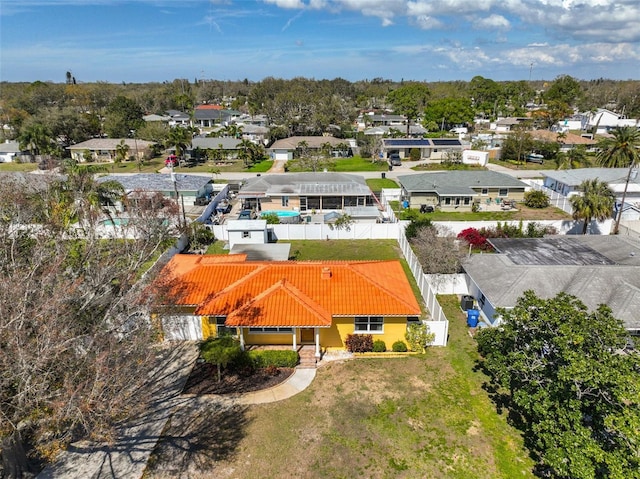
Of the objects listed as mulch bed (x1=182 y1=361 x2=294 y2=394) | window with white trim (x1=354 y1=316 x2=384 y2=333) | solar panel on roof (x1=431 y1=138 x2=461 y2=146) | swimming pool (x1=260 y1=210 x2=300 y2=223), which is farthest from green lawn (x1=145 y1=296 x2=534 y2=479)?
solar panel on roof (x1=431 y1=138 x2=461 y2=146)

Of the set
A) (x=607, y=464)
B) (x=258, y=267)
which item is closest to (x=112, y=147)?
(x=258, y=267)

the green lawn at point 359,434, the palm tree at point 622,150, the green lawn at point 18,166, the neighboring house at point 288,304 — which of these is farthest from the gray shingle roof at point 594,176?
the green lawn at point 18,166

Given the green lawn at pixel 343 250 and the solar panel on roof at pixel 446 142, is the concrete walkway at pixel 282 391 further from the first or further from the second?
the solar panel on roof at pixel 446 142

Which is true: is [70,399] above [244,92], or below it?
below

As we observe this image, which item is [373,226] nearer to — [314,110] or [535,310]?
[535,310]

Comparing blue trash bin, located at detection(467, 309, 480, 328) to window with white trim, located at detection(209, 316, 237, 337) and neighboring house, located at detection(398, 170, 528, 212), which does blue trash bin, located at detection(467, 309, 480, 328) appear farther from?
neighboring house, located at detection(398, 170, 528, 212)
